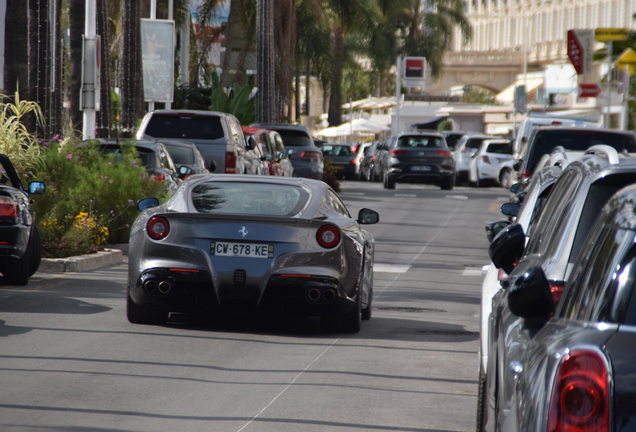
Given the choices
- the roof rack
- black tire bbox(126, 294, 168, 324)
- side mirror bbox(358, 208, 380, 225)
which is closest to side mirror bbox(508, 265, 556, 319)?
the roof rack

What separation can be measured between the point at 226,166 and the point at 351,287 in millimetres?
11088

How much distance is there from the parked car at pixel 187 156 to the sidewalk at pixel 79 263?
12.7 ft

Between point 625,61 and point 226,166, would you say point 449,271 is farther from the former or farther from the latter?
point 625,61

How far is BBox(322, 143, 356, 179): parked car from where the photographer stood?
45.8 metres

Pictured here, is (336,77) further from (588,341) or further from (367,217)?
(588,341)

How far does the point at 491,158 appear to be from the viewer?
3634cm

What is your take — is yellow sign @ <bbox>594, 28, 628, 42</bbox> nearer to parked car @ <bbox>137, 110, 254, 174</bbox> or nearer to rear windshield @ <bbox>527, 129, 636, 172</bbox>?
rear windshield @ <bbox>527, 129, 636, 172</bbox>

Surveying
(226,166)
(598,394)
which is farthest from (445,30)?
(598,394)

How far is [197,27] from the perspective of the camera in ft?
156

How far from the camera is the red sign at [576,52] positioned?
3325cm

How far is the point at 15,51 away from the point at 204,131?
4480 mm

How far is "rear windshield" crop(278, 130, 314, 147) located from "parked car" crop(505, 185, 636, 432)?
26374 mm

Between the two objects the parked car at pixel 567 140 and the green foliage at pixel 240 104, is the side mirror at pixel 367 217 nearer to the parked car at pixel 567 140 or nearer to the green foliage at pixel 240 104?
the parked car at pixel 567 140

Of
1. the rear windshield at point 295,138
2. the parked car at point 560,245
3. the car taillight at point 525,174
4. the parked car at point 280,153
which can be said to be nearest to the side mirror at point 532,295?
the parked car at point 560,245
